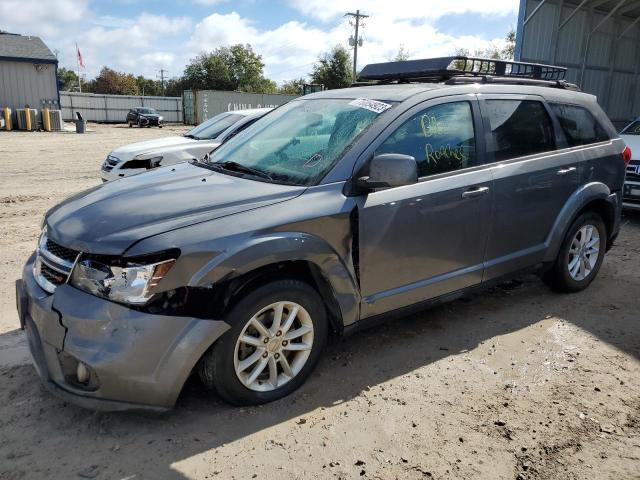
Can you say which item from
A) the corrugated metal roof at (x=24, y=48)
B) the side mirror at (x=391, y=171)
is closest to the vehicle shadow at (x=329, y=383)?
the side mirror at (x=391, y=171)

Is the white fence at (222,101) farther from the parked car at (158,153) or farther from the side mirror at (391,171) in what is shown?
the side mirror at (391,171)

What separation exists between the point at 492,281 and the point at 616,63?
18792 millimetres

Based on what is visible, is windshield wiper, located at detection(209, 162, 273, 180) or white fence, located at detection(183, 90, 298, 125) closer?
windshield wiper, located at detection(209, 162, 273, 180)

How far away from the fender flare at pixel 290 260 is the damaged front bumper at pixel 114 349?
0.26m

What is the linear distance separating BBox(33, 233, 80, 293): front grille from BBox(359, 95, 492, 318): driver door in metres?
1.63

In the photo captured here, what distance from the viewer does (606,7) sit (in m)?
17.5

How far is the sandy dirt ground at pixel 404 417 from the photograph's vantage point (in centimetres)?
251

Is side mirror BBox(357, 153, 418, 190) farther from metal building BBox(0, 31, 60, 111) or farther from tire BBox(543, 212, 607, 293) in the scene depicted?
metal building BBox(0, 31, 60, 111)

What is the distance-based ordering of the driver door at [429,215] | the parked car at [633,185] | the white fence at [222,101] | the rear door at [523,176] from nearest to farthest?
the driver door at [429,215], the rear door at [523,176], the parked car at [633,185], the white fence at [222,101]

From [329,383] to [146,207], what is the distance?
1.54 m

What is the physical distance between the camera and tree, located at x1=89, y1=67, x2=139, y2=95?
8050 centimetres

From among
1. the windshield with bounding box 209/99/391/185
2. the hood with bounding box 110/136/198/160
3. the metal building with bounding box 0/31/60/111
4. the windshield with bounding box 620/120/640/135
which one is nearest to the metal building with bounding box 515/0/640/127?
the windshield with bounding box 620/120/640/135

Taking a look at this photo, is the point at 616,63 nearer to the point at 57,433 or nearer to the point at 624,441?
the point at 624,441

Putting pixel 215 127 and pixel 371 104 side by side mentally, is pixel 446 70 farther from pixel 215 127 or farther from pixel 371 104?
pixel 215 127
